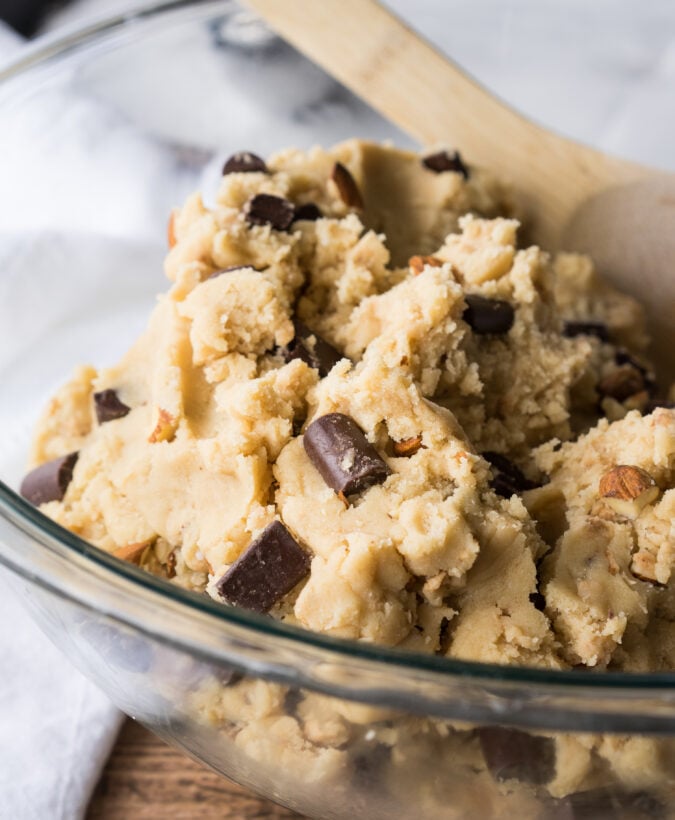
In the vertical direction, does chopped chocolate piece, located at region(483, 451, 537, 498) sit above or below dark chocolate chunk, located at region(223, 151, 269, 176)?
below

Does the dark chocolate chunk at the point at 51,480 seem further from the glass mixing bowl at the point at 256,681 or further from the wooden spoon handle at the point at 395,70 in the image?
the wooden spoon handle at the point at 395,70

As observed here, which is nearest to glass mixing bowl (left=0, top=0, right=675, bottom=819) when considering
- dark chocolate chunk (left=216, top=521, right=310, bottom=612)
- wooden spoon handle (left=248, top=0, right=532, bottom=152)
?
dark chocolate chunk (left=216, top=521, right=310, bottom=612)

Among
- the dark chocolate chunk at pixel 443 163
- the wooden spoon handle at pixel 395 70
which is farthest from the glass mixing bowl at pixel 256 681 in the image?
the dark chocolate chunk at pixel 443 163

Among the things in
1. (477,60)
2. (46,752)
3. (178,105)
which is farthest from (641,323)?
(46,752)

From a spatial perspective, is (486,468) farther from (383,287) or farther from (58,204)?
(58,204)

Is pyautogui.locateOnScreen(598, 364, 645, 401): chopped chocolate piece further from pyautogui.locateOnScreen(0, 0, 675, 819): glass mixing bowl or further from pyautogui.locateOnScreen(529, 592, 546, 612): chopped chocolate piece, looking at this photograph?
pyautogui.locateOnScreen(0, 0, 675, 819): glass mixing bowl


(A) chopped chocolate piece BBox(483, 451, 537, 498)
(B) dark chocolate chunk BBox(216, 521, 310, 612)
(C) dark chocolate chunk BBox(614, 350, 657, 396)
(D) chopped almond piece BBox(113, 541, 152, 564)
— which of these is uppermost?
(B) dark chocolate chunk BBox(216, 521, 310, 612)

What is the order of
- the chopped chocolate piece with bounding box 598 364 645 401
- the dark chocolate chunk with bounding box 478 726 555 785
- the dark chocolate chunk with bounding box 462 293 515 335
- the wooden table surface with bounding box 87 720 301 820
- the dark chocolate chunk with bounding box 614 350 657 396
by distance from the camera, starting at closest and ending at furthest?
the dark chocolate chunk with bounding box 478 726 555 785, the dark chocolate chunk with bounding box 462 293 515 335, the wooden table surface with bounding box 87 720 301 820, the chopped chocolate piece with bounding box 598 364 645 401, the dark chocolate chunk with bounding box 614 350 657 396
